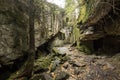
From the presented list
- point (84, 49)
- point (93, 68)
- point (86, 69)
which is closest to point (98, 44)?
point (84, 49)

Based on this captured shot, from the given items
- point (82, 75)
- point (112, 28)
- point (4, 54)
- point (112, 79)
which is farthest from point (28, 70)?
point (112, 28)

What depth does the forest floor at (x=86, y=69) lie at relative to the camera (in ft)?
23.4

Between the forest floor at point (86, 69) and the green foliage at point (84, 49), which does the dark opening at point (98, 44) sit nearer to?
the green foliage at point (84, 49)

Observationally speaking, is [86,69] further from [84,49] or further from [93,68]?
[84,49]

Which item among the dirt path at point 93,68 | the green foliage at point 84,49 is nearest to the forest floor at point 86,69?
the dirt path at point 93,68

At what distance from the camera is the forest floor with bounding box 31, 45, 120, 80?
7129mm

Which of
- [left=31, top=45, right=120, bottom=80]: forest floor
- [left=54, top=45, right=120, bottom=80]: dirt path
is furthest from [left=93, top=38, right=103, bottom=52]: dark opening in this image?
[left=54, top=45, right=120, bottom=80]: dirt path

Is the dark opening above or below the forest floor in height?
above

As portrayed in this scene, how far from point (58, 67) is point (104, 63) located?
2779 millimetres

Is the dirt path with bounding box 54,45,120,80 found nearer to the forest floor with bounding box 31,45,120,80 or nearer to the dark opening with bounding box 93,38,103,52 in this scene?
the forest floor with bounding box 31,45,120,80

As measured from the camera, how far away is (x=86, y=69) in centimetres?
799

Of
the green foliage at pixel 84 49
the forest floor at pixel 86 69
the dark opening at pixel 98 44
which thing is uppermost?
the dark opening at pixel 98 44

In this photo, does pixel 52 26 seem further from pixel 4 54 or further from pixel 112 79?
pixel 112 79

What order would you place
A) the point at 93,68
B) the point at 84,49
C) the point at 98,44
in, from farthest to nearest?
the point at 84,49 < the point at 98,44 < the point at 93,68
